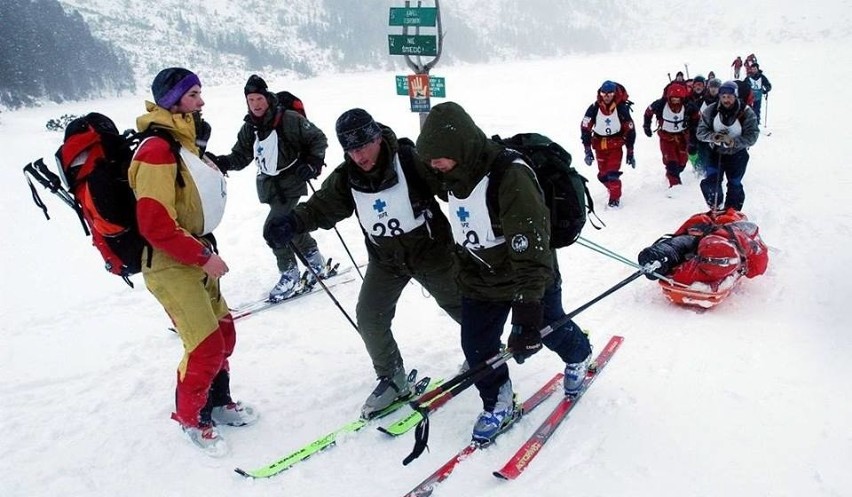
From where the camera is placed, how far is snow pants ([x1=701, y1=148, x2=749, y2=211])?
702 cm

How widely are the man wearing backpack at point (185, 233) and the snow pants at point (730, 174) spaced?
20.9 feet

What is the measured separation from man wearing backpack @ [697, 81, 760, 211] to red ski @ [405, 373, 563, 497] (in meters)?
4.50

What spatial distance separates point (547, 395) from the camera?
3707 millimetres

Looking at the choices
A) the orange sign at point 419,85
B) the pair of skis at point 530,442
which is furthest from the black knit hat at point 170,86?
the orange sign at point 419,85

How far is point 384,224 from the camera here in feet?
10.9

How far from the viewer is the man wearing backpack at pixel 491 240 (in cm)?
265

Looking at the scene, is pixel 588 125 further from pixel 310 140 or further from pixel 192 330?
pixel 192 330

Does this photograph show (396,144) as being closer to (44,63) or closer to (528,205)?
(528,205)

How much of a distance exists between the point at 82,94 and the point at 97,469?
206 feet

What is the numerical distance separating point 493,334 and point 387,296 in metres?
0.82

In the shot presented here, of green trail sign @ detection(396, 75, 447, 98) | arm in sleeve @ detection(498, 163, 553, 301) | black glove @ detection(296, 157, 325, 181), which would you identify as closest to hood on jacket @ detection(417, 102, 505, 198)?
arm in sleeve @ detection(498, 163, 553, 301)

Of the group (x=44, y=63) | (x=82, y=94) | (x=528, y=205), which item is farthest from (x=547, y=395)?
(x=82, y=94)

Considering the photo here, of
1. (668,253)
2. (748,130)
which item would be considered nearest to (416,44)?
(668,253)

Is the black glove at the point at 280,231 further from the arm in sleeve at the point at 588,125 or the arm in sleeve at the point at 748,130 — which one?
the arm in sleeve at the point at 588,125
